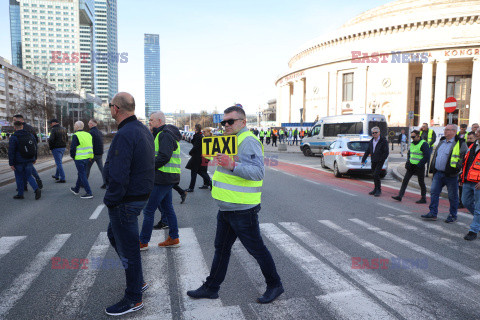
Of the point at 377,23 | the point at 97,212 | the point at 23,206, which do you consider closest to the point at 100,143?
the point at 23,206

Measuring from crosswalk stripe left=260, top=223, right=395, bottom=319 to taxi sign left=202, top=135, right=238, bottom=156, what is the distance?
1743mm

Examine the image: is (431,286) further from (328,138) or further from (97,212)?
(328,138)

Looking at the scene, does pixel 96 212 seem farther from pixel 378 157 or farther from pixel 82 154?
pixel 378 157

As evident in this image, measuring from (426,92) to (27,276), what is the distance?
57.3m

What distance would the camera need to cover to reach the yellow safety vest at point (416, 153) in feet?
27.0

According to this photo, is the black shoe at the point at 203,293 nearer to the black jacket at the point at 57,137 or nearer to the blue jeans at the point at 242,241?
the blue jeans at the point at 242,241

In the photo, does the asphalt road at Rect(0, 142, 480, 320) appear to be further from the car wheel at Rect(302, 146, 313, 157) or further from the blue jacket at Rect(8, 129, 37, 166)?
the car wheel at Rect(302, 146, 313, 157)

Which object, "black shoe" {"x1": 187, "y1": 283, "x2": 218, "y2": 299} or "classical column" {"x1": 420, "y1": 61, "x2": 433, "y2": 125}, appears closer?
"black shoe" {"x1": 187, "y1": 283, "x2": 218, "y2": 299}

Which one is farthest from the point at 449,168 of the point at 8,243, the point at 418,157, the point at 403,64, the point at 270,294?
the point at 403,64

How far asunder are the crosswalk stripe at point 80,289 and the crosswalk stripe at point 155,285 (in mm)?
567

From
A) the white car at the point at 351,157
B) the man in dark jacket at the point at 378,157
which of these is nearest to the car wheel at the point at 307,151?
the white car at the point at 351,157

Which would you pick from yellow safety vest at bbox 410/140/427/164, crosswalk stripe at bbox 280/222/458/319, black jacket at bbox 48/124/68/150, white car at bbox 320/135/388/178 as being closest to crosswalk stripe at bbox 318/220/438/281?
crosswalk stripe at bbox 280/222/458/319

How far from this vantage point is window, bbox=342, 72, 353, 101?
198 feet

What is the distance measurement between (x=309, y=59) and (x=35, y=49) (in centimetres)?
7294
